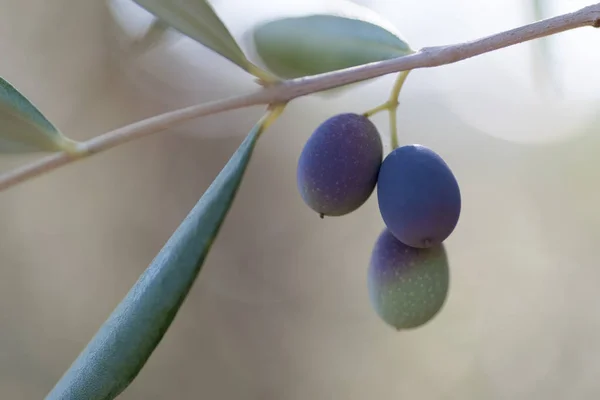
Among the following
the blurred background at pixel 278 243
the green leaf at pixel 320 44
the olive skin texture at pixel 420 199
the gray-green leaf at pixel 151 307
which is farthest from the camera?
the blurred background at pixel 278 243

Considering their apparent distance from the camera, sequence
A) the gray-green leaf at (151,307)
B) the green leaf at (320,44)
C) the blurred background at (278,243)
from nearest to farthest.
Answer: the gray-green leaf at (151,307)
the green leaf at (320,44)
the blurred background at (278,243)

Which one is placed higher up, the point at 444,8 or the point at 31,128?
the point at 31,128

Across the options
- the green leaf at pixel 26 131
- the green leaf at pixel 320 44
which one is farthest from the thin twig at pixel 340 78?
the green leaf at pixel 320 44

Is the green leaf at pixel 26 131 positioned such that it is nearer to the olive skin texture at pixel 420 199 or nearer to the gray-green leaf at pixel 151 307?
the gray-green leaf at pixel 151 307

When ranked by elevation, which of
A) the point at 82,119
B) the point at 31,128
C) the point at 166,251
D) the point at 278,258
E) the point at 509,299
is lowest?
the point at 509,299

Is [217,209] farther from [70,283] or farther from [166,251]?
[70,283]

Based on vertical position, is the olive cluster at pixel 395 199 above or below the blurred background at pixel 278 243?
above

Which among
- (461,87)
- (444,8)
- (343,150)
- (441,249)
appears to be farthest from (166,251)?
(461,87)
